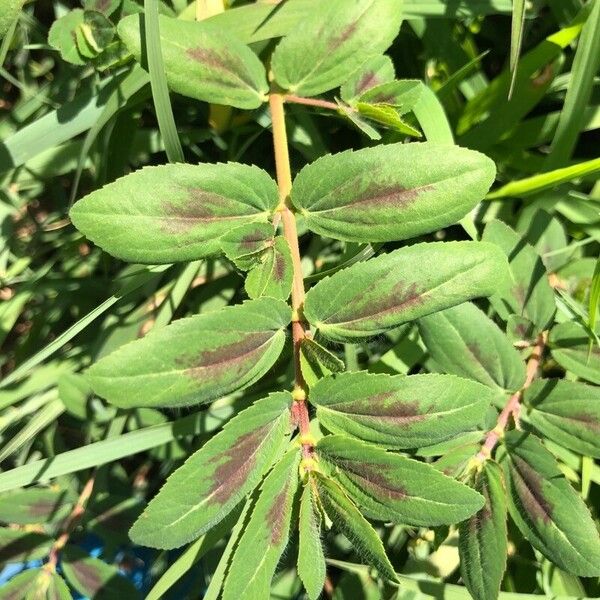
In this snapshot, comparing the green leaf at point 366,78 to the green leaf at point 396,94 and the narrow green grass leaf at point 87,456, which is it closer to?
the green leaf at point 396,94

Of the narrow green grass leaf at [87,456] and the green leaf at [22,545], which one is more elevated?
the narrow green grass leaf at [87,456]

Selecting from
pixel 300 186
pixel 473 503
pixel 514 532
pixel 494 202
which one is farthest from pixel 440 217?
pixel 514 532

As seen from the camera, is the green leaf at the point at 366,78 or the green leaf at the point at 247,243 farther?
the green leaf at the point at 366,78

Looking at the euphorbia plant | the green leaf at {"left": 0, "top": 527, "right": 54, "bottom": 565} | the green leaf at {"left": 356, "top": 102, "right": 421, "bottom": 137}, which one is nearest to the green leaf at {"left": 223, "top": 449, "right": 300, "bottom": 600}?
the euphorbia plant

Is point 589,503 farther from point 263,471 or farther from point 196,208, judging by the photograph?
point 196,208

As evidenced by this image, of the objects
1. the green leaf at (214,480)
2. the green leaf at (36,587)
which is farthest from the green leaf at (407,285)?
the green leaf at (36,587)

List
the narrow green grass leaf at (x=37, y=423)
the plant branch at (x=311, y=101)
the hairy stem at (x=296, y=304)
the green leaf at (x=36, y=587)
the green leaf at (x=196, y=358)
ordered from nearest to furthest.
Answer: the green leaf at (x=196, y=358)
the hairy stem at (x=296, y=304)
the plant branch at (x=311, y=101)
the green leaf at (x=36, y=587)
the narrow green grass leaf at (x=37, y=423)

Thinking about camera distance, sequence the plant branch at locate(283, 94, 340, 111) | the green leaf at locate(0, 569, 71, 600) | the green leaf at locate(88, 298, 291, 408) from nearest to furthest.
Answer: the green leaf at locate(88, 298, 291, 408) → the plant branch at locate(283, 94, 340, 111) → the green leaf at locate(0, 569, 71, 600)

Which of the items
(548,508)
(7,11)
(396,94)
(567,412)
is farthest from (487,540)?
(7,11)

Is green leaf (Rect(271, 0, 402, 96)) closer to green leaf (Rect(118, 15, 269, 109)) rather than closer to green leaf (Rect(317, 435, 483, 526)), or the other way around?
green leaf (Rect(118, 15, 269, 109))
